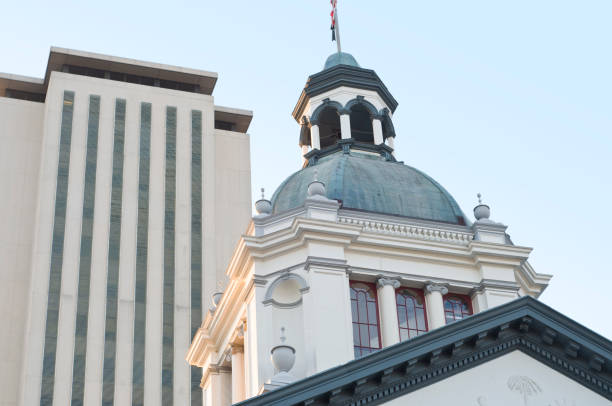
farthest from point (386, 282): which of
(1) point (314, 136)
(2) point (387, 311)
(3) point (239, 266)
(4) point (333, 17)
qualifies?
(4) point (333, 17)

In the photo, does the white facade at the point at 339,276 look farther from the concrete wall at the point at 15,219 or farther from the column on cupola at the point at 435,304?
the concrete wall at the point at 15,219

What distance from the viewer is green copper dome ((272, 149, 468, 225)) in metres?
36.3

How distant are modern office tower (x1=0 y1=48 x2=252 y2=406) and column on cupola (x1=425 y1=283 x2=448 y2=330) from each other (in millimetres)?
41435

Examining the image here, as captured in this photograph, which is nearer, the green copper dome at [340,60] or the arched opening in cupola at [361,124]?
the arched opening in cupola at [361,124]

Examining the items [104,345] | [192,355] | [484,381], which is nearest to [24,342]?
[104,345]

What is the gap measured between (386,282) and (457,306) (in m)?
2.49

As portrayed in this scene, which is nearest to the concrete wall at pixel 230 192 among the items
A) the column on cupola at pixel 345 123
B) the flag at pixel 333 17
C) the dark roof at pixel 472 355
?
the flag at pixel 333 17

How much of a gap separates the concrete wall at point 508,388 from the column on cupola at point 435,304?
9323 mm

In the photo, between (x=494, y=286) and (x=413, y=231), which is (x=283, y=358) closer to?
(x=413, y=231)

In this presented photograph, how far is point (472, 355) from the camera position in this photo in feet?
77.6

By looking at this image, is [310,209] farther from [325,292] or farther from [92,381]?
[92,381]

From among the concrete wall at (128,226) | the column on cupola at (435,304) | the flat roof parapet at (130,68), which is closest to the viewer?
the column on cupola at (435,304)

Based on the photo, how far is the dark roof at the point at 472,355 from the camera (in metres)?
22.2

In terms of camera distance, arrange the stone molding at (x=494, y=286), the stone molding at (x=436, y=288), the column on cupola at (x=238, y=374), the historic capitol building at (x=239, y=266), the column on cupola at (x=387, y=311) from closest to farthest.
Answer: the historic capitol building at (x=239, y=266), the column on cupola at (x=387, y=311), the stone molding at (x=436, y=288), the column on cupola at (x=238, y=374), the stone molding at (x=494, y=286)
